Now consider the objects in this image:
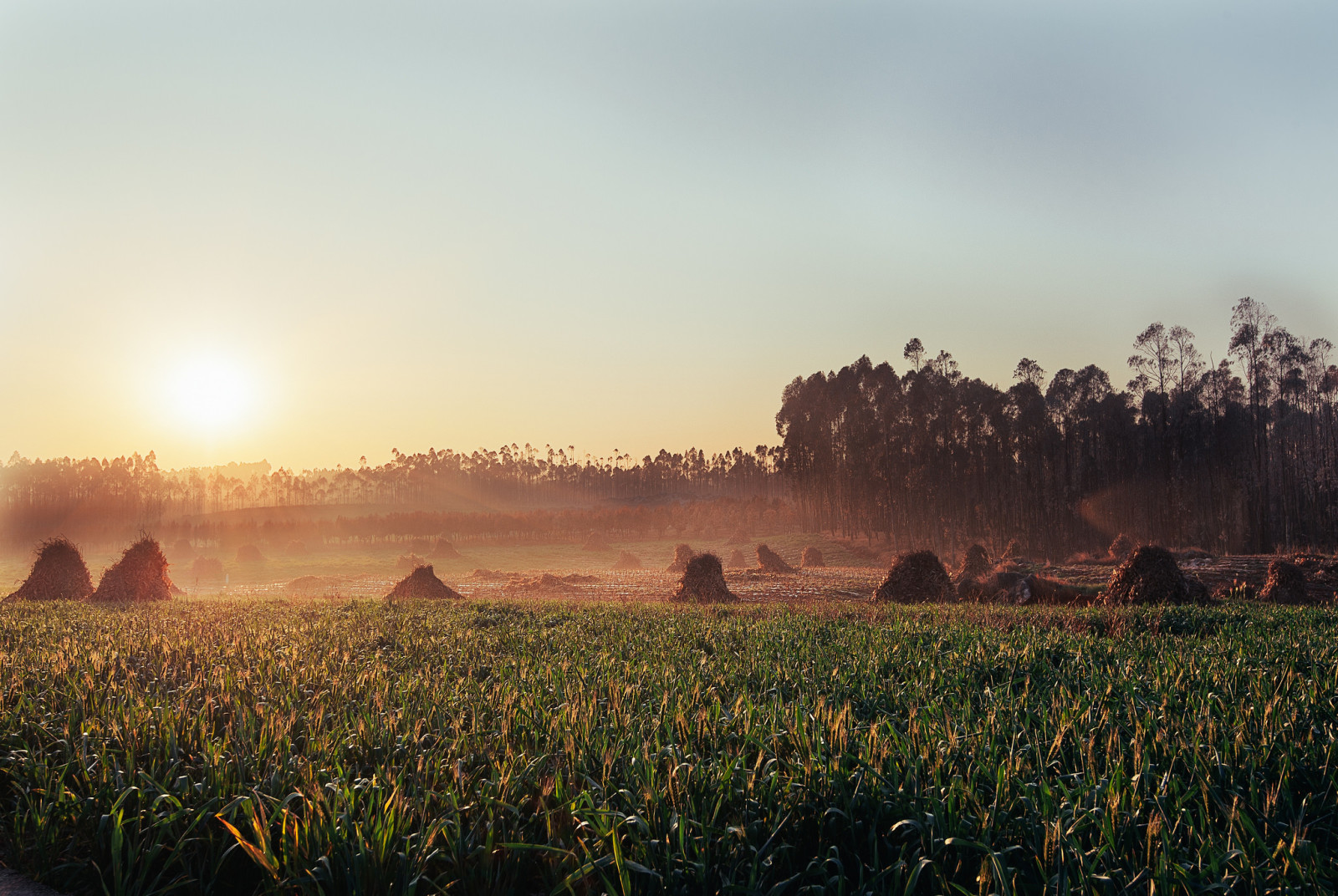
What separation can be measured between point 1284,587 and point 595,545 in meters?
69.9

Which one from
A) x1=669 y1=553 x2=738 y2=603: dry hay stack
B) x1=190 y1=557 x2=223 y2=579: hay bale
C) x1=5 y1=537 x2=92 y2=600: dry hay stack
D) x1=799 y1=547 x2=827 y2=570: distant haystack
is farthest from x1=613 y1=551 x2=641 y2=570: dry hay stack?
x1=5 y1=537 x2=92 y2=600: dry hay stack

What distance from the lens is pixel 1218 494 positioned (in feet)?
186

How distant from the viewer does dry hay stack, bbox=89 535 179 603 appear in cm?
2123

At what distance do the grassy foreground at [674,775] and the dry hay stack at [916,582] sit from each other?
47.7 ft

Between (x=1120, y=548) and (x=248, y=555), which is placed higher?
(x=1120, y=548)

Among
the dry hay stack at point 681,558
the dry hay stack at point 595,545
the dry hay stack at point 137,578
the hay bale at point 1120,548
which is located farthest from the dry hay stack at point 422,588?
the dry hay stack at point 595,545

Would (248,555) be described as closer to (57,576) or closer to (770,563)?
(57,576)

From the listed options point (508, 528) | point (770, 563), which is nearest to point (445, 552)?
point (508, 528)

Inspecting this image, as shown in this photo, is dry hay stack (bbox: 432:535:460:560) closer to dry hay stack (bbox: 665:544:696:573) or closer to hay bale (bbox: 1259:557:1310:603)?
dry hay stack (bbox: 665:544:696:573)

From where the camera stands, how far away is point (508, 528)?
10162cm

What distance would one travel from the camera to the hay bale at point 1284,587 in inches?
728

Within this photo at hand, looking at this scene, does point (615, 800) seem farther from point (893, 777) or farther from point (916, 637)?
point (916, 637)

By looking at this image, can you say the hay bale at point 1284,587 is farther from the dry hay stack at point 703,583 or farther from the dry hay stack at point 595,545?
the dry hay stack at point 595,545

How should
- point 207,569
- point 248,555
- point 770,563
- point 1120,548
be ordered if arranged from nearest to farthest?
point 1120,548 < point 770,563 < point 207,569 < point 248,555
